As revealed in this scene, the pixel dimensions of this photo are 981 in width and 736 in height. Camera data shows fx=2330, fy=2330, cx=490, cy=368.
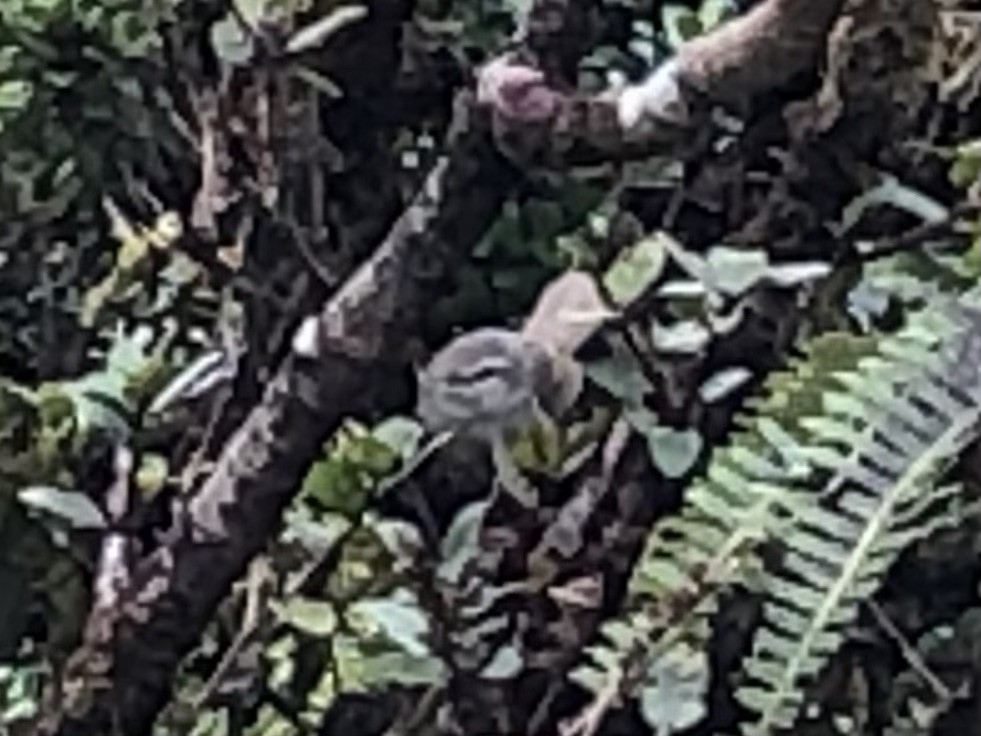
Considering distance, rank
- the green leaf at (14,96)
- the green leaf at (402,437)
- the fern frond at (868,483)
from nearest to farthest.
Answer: the fern frond at (868,483)
the green leaf at (402,437)
the green leaf at (14,96)

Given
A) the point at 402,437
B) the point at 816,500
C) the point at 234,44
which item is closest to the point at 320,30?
the point at 234,44

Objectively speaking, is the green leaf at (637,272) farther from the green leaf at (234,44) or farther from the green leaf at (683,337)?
the green leaf at (234,44)

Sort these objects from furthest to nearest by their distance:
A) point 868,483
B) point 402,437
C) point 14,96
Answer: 1. point 14,96
2. point 402,437
3. point 868,483

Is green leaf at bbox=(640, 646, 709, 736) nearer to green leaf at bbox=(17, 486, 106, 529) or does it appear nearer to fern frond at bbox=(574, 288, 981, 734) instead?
fern frond at bbox=(574, 288, 981, 734)

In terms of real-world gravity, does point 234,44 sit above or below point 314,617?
above

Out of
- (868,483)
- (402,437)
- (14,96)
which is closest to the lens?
(868,483)

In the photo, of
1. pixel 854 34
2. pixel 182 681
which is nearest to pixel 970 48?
pixel 854 34

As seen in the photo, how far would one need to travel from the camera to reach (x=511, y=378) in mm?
786

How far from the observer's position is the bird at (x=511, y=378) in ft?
2.58

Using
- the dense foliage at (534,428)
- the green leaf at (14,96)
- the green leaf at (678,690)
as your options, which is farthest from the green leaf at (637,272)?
the green leaf at (14,96)

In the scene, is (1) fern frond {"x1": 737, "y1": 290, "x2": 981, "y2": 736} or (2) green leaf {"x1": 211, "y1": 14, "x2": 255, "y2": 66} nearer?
(1) fern frond {"x1": 737, "y1": 290, "x2": 981, "y2": 736}

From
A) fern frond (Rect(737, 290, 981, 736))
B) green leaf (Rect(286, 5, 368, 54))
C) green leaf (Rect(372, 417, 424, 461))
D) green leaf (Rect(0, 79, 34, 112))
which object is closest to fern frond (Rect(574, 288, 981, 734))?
fern frond (Rect(737, 290, 981, 736))

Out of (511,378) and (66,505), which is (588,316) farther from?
(66,505)

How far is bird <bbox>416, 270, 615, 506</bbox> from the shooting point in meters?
0.79
